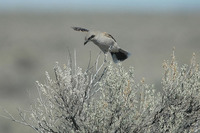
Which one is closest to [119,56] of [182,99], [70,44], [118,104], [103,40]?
[103,40]

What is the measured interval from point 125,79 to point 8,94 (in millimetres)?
20221

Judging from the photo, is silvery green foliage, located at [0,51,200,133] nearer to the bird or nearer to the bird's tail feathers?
the bird

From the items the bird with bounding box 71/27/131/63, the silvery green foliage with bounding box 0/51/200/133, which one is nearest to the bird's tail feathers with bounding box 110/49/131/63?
the bird with bounding box 71/27/131/63

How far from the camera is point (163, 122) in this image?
546 centimetres

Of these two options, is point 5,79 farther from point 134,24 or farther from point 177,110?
point 134,24

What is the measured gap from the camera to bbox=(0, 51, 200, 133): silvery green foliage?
540cm

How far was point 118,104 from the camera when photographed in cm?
534

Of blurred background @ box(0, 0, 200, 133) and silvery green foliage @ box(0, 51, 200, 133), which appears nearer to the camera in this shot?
silvery green foliage @ box(0, 51, 200, 133)

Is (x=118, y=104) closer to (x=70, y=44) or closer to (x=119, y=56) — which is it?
(x=119, y=56)

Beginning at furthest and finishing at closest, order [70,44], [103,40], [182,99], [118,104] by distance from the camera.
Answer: [70,44] < [103,40] < [182,99] < [118,104]

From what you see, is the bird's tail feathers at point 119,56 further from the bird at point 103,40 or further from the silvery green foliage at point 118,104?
the silvery green foliage at point 118,104

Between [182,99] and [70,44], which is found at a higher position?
[70,44]

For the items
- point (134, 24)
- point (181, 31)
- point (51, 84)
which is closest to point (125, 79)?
point (51, 84)

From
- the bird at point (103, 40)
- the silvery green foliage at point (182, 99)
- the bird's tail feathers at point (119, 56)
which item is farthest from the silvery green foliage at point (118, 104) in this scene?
the bird's tail feathers at point (119, 56)
